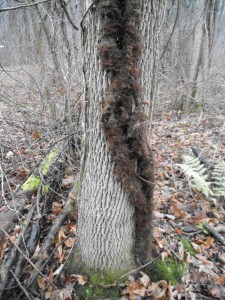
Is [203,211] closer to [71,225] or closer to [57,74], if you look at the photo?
[71,225]

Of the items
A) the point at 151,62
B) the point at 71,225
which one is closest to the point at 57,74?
the point at 71,225

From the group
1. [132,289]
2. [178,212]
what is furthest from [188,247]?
[132,289]

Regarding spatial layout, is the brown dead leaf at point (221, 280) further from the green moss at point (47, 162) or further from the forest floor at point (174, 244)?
the green moss at point (47, 162)

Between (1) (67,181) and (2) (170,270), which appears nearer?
(2) (170,270)

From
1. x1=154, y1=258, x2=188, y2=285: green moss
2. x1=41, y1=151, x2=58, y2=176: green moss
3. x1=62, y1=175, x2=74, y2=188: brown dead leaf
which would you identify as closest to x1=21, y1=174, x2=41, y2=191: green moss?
x1=41, y1=151, x2=58, y2=176: green moss

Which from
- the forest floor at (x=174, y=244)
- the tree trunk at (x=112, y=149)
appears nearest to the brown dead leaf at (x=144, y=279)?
the forest floor at (x=174, y=244)

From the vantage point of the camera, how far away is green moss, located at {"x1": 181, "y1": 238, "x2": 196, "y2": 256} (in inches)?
101

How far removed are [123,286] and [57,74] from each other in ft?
13.9

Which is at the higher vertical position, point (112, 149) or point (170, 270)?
point (112, 149)

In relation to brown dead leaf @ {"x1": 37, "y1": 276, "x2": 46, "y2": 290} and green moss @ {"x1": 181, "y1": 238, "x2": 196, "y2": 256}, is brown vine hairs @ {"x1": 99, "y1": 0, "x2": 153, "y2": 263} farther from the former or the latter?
brown dead leaf @ {"x1": 37, "y1": 276, "x2": 46, "y2": 290}

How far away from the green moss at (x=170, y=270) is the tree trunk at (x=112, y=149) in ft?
0.70

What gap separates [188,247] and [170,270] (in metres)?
0.38

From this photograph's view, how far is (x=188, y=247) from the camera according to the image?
259 centimetres

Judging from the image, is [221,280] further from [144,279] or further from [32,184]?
[32,184]
